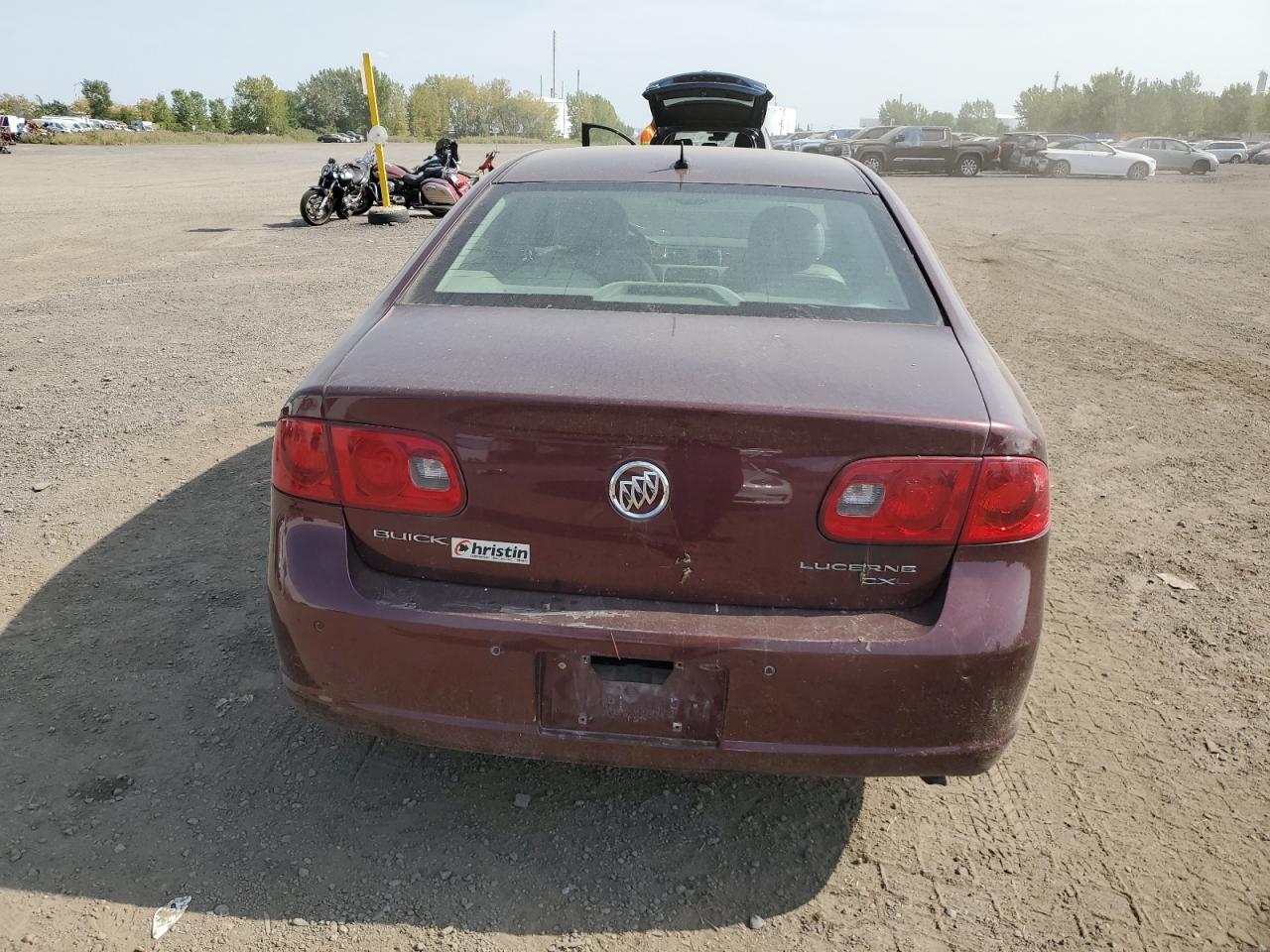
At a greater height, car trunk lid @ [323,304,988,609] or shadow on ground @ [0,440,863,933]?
car trunk lid @ [323,304,988,609]

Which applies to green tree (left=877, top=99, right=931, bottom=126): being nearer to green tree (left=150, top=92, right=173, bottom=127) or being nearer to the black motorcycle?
green tree (left=150, top=92, right=173, bottom=127)

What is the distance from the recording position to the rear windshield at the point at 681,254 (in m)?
2.56

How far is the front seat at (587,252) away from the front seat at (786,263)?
11.4 inches

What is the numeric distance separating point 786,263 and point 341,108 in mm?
118689

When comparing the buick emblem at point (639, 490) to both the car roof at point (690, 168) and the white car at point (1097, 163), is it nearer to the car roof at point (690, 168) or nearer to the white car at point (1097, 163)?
the car roof at point (690, 168)

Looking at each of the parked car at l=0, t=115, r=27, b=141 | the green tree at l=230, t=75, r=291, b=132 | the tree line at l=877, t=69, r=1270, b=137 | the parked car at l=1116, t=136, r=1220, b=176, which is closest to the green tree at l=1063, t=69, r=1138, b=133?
the tree line at l=877, t=69, r=1270, b=137

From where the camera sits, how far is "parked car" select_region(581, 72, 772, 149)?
32.6 feet

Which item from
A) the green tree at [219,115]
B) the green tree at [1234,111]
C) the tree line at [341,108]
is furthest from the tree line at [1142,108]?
the green tree at [219,115]

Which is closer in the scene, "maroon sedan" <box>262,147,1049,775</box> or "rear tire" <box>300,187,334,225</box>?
"maroon sedan" <box>262,147,1049,775</box>

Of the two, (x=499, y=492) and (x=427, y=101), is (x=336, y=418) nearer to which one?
(x=499, y=492)

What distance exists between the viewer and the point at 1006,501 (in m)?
1.99

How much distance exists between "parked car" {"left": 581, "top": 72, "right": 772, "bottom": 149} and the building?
5011 inches

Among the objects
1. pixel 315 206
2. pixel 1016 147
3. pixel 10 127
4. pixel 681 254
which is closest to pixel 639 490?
pixel 681 254

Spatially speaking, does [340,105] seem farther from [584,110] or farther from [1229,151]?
[1229,151]
